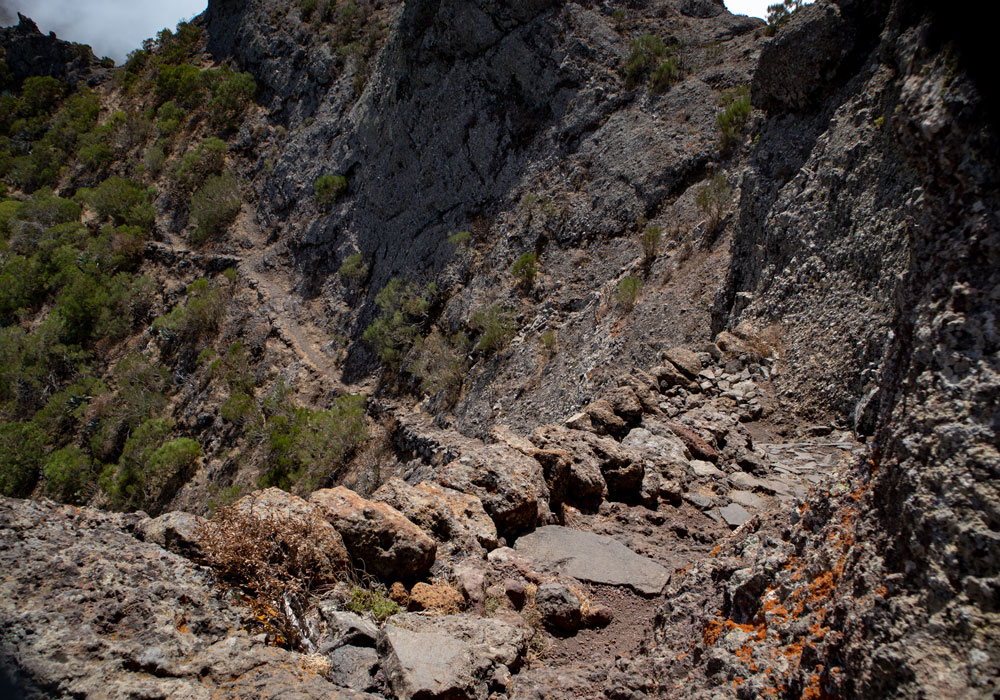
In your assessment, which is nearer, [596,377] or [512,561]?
[512,561]

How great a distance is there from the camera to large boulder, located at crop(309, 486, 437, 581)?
3.77 meters

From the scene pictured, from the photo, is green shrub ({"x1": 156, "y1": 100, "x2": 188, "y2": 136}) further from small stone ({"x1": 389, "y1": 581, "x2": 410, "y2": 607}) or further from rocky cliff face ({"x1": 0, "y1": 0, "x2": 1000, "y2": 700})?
small stone ({"x1": 389, "y1": 581, "x2": 410, "y2": 607})

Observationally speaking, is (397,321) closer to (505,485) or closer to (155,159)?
(505,485)

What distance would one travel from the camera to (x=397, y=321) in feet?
59.9

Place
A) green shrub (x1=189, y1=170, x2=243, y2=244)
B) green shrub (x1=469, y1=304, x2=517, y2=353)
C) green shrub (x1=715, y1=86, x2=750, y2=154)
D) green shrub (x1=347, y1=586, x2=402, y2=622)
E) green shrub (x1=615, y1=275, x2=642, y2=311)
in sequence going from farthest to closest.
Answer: green shrub (x1=189, y1=170, x2=243, y2=244) → green shrub (x1=469, y1=304, x2=517, y2=353) → green shrub (x1=715, y1=86, x2=750, y2=154) → green shrub (x1=615, y1=275, x2=642, y2=311) → green shrub (x1=347, y1=586, x2=402, y2=622)

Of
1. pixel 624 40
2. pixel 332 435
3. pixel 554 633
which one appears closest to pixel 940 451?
pixel 554 633

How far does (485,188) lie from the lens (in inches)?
747

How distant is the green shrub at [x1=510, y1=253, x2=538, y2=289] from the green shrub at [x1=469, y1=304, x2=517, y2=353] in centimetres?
86

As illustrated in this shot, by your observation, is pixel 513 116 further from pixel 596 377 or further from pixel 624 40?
pixel 596 377

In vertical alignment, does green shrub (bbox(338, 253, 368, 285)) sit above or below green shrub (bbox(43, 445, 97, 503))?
above

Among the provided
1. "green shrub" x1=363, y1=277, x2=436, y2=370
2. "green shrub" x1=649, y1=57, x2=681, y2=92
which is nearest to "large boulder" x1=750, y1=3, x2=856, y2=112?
"green shrub" x1=649, y1=57, x2=681, y2=92

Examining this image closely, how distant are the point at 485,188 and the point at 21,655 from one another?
58.3 ft

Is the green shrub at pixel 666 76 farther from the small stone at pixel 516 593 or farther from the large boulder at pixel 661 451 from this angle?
the small stone at pixel 516 593

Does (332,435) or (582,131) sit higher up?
(582,131)
